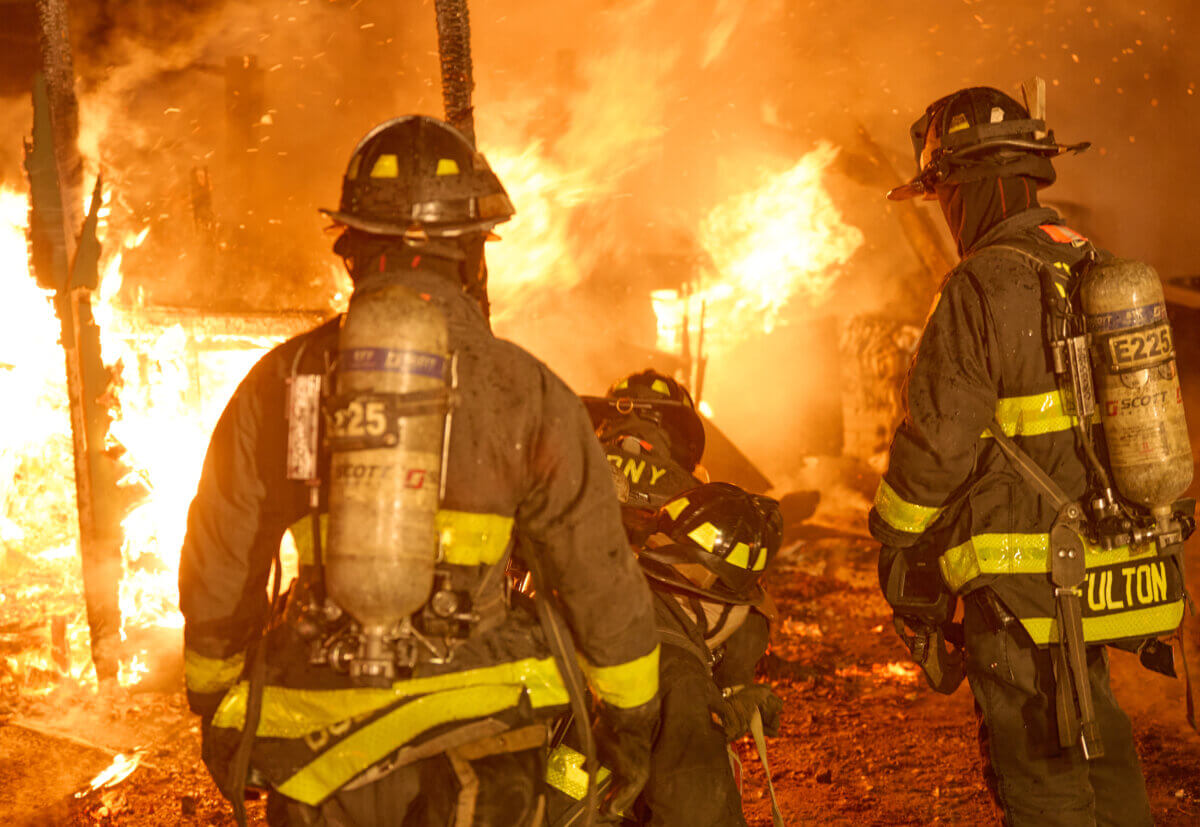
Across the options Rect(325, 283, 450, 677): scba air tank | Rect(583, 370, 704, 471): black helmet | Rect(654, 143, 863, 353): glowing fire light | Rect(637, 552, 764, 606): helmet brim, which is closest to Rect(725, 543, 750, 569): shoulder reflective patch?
Rect(637, 552, 764, 606): helmet brim

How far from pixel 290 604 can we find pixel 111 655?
5015 millimetres

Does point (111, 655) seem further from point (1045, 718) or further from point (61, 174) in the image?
point (1045, 718)

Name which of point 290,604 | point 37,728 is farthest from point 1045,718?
point 37,728

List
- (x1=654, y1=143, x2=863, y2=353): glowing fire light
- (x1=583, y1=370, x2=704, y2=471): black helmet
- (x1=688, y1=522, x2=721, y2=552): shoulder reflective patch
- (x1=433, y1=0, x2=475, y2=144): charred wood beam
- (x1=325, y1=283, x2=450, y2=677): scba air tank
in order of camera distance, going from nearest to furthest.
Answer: (x1=325, y1=283, x2=450, y2=677): scba air tank
(x1=688, y1=522, x2=721, y2=552): shoulder reflective patch
(x1=583, y1=370, x2=704, y2=471): black helmet
(x1=433, y1=0, x2=475, y2=144): charred wood beam
(x1=654, y1=143, x2=863, y2=353): glowing fire light

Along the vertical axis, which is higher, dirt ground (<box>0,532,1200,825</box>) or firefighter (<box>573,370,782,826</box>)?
firefighter (<box>573,370,782,826</box>)

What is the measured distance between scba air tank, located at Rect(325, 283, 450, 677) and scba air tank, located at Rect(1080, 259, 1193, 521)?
7.23ft

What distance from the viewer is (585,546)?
2.20 m

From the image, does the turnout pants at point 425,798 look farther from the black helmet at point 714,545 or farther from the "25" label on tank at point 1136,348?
the "25" label on tank at point 1136,348

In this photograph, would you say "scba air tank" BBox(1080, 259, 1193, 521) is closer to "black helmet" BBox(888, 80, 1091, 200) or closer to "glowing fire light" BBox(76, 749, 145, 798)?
"black helmet" BBox(888, 80, 1091, 200)

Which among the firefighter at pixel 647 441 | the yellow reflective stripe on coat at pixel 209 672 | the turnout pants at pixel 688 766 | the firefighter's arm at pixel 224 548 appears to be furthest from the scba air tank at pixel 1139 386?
the yellow reflective stripe on coat at pixel 209 672

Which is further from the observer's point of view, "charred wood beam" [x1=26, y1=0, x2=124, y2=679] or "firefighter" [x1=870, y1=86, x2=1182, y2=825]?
"charred wood beam" [x1=26, y1=0, x2=124, y2=679]

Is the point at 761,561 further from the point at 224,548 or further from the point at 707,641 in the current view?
the point at 224,548

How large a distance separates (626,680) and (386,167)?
5.13 ft

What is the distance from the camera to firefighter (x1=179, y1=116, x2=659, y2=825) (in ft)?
6.43
